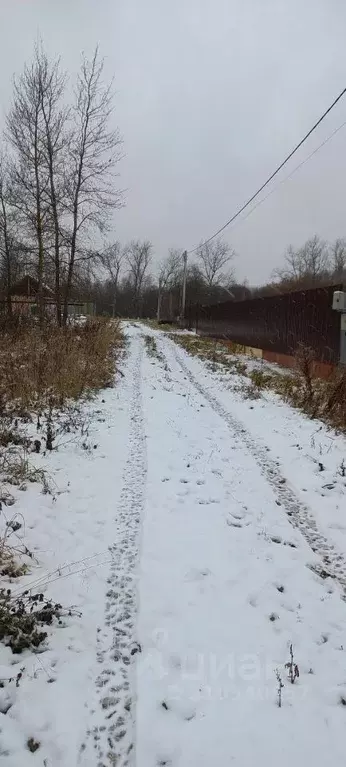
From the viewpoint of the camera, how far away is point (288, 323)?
14094mm

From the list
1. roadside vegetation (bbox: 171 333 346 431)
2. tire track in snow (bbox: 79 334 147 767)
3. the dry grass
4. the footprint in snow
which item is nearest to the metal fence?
roadside vegetation (bbox: 171 333 346 431)

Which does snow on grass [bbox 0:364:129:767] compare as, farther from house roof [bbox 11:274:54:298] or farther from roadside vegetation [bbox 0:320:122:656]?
house roof [bbox 11:274:54:298]

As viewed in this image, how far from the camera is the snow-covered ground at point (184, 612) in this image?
76.0 inches

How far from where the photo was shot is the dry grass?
7.03 metres

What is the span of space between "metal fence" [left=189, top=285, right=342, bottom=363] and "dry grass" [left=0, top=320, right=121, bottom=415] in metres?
5.34

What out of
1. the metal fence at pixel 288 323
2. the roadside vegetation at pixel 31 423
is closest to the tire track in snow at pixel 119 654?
the roadside vegetation at pixel 31 423

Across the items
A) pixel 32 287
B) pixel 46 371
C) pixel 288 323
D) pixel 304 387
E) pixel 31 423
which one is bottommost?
pixel 31 423

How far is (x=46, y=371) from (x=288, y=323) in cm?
869

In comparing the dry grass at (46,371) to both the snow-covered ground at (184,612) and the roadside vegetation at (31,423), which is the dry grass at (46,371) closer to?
the roadside vegetation at (31,423)

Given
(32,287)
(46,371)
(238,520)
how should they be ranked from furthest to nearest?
1. (32,287)
2. (46,371)
3. (238,520)

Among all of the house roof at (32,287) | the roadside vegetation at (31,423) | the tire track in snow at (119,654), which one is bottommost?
the tire track in snow at (119,654)

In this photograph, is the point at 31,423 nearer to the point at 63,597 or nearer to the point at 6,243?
the point at 63,597

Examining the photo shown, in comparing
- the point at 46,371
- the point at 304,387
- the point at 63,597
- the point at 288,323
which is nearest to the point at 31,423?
the point at 46,371

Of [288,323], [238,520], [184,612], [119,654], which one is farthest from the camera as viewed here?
[288,323]
